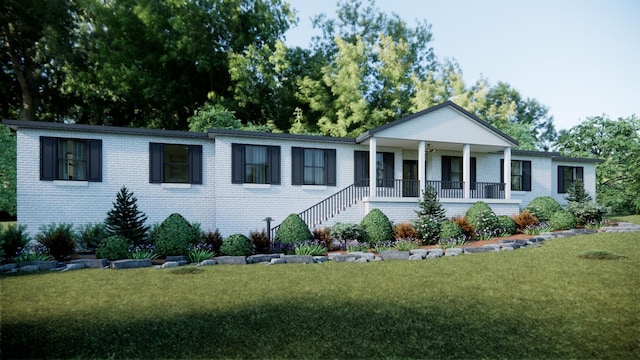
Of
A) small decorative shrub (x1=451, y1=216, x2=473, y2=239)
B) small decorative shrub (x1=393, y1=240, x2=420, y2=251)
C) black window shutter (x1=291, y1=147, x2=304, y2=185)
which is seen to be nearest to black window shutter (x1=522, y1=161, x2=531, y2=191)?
small decorative shrub (x1=451, y1=216, x2=473, y2=239)

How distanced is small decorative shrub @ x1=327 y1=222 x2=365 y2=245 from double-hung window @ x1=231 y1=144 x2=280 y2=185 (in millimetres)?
3339

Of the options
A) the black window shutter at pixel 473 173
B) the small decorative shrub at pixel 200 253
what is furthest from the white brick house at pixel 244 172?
the small decorative shrub at pixel 200 253

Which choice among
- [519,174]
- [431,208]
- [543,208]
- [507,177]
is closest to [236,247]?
[431,208]

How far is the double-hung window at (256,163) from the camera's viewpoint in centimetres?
1502

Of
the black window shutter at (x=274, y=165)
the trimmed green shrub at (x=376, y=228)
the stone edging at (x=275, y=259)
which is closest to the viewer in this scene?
the stone edging at (x=275, y=259)

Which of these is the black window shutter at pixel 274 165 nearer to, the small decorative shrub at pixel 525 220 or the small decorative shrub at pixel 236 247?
the small decorative shrub at pixel 236 247

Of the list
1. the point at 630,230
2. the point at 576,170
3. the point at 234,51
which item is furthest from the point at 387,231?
the point at 234,51

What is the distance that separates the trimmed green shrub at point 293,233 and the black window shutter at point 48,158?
27.8ft

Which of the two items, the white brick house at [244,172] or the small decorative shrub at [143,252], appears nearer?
the small decorative shrub at [143,252]

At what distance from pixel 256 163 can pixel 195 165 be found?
7.99ft

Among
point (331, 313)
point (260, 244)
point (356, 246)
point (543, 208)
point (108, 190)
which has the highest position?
point (108, 190)

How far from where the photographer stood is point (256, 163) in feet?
50.7

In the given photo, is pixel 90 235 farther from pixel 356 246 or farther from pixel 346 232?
pixel 356 246

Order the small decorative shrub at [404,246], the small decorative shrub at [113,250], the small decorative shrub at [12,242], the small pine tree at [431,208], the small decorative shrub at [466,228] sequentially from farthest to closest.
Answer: the small pine tree at [431,208] → the small decorative shrub at [466,228] → the small decorative shrub at [404,246] → the small decorative shrub at [12,242] → the small decorative shrub at [113,250]
